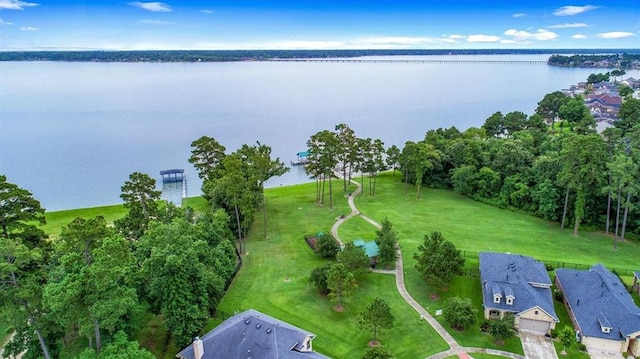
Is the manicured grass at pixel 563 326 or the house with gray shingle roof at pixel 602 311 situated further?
the house with gray shingle roof at pixel 602 311

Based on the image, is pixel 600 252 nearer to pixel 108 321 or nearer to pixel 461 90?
pixel 108 321

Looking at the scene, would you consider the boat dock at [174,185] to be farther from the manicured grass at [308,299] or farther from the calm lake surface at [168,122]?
the manicured grass at [308,299]

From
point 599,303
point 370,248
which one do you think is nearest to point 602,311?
point 599,303

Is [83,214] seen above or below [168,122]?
below

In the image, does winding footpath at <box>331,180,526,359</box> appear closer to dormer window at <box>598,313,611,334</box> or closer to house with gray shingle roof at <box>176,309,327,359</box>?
dormer window at <box>598,313,611,334</box>

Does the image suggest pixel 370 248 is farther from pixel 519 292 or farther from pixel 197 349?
pixel 197 349

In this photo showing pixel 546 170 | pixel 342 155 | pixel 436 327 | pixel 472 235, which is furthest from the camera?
pixel 342 155

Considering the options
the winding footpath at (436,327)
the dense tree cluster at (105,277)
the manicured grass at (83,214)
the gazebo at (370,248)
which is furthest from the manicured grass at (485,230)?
the manicured grass at (83,214)

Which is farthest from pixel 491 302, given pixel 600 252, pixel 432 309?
→ pixel 600 252
